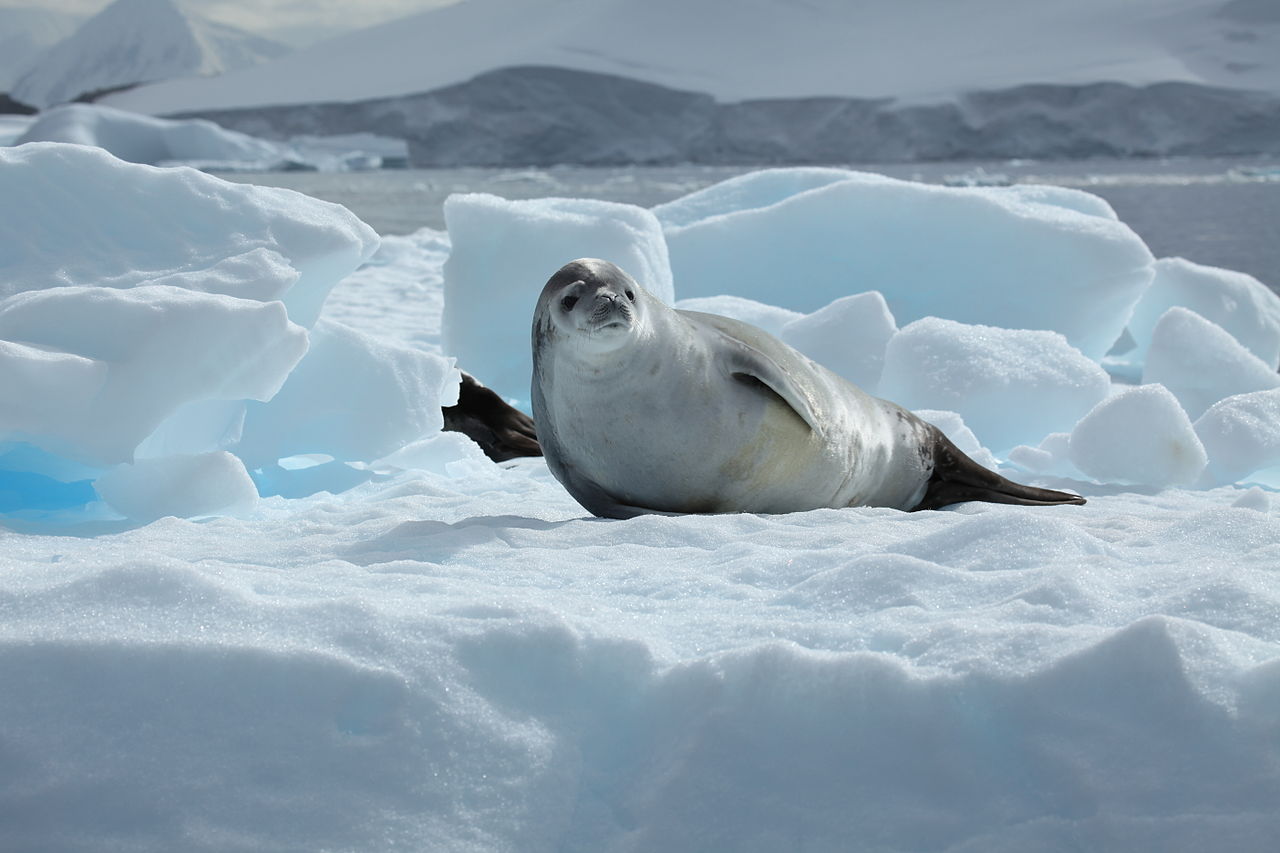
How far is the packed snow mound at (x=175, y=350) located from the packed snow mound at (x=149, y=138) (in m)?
17.1

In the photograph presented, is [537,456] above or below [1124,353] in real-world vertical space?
above

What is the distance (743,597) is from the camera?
1797 mm

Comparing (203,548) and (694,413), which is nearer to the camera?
(203,548)

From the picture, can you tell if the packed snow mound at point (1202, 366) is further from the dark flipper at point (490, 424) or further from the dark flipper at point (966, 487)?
the dark flipper at point (490, 424)

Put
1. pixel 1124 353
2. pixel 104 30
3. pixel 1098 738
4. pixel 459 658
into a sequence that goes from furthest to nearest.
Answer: pixel 104 30 < pixel 1124 353 < pixel 459 658 < pixel 1098 738

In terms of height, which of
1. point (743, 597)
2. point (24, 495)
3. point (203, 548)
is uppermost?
point (743, 597)

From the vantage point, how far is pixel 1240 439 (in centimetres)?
370

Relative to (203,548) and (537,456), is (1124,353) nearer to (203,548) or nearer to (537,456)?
(537,456)

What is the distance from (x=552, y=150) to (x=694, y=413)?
3835 centimetres

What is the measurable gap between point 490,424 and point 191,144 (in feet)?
79.7

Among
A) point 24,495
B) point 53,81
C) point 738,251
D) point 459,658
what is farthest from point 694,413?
point 53,81

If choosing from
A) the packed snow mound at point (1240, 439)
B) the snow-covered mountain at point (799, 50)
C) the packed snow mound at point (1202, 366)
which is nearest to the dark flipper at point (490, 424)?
the packed snow mound at point (1240, 439)

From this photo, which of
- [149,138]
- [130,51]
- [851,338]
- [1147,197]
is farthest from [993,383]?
[130,51]

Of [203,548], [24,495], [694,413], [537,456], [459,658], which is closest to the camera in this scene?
[459,658]
